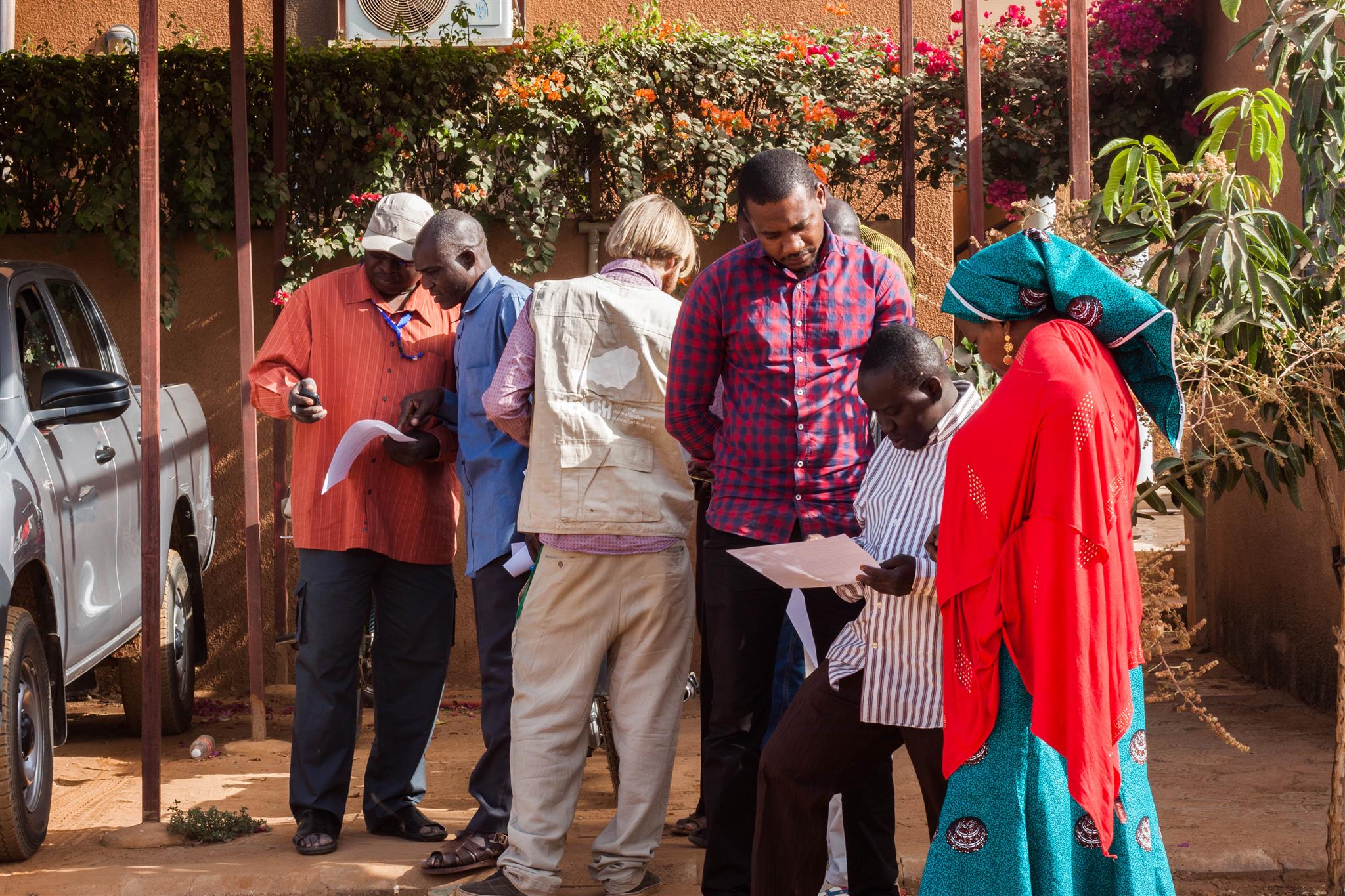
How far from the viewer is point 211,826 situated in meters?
4.45

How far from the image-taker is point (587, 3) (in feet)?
27.9

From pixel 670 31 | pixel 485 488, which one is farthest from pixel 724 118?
pixel 485 488

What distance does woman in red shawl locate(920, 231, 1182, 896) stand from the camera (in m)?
2.56

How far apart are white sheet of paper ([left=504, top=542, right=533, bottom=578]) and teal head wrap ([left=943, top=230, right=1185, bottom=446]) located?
1.69 metres

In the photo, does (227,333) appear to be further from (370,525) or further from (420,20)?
(370,525)

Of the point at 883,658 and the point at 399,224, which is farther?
the point at 399,224

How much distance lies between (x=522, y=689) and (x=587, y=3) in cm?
580

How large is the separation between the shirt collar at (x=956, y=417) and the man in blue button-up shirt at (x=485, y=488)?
1532 millimetres

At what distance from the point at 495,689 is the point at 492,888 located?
0.60 m

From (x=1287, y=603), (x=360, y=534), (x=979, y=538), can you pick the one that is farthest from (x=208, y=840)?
(x=1287, y=603)

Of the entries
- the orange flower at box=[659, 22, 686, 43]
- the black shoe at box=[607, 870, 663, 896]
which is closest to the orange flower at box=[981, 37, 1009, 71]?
the orange flower at box=[659, 22, 686, 43]

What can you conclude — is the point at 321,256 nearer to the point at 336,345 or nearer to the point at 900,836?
the point at 336,345

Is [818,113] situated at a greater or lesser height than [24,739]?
greater

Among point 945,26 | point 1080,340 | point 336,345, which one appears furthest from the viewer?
point 945,26
